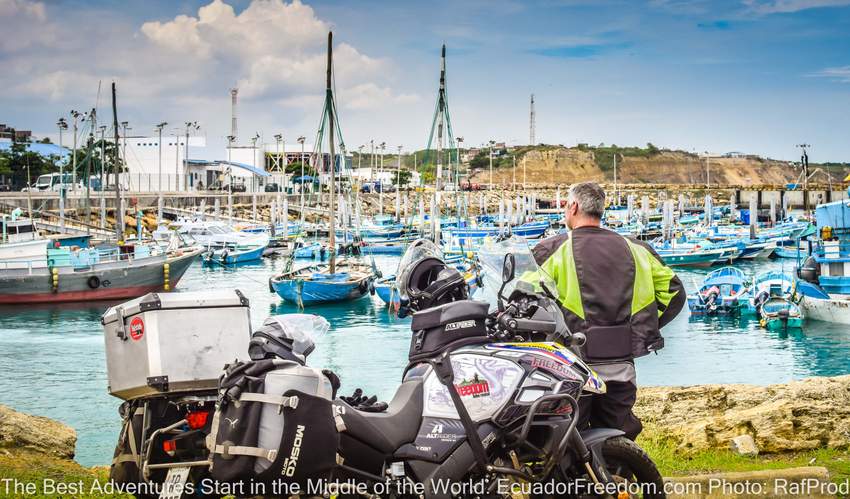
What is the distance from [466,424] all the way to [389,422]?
374 millimetres

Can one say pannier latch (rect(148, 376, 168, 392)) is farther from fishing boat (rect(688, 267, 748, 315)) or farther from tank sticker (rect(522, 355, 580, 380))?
fishing boat (rect(688, 267, 748, 315))

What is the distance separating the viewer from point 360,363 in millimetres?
28719

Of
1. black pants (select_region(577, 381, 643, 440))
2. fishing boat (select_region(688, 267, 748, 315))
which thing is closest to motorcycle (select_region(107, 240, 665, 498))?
black pants (select_region(577, 381, 643, 440))

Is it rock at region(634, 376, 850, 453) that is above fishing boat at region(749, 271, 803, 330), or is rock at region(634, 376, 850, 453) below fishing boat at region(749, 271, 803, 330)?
above

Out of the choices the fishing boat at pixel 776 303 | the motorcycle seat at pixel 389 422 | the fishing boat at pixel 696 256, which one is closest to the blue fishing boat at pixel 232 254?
the fishing boat at pixel 696 256

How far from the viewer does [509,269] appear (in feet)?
17.4

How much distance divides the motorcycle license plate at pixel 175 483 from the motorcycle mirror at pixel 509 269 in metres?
1.97

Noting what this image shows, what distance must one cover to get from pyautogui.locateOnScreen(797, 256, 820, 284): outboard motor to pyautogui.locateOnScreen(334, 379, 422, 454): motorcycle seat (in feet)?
111

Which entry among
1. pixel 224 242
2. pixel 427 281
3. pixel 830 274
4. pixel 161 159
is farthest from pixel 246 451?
pixel 161 159

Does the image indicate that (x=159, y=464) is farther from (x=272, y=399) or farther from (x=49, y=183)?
(x=49, y=183)

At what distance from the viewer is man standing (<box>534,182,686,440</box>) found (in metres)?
5.21

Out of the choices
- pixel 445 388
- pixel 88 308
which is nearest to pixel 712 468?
pixel 445 388

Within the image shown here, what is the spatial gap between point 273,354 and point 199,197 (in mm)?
92949

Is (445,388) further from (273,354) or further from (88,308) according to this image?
(88,308)
